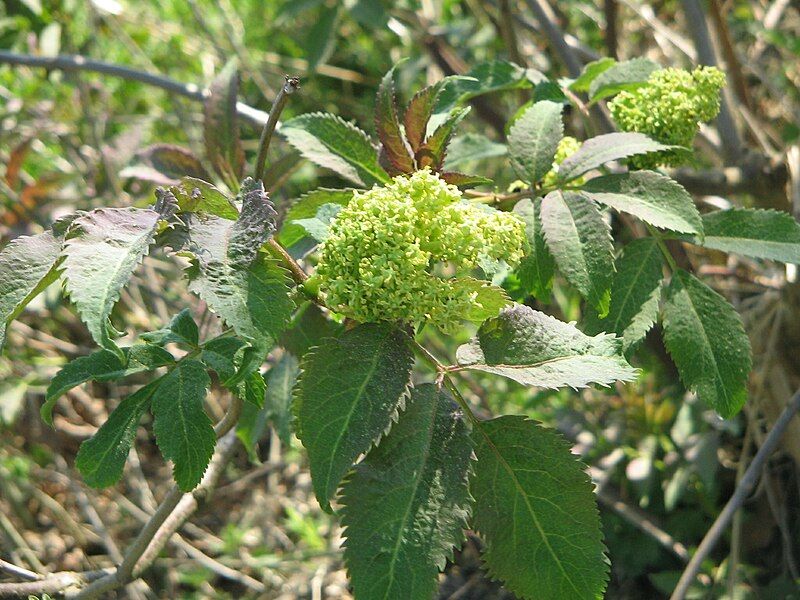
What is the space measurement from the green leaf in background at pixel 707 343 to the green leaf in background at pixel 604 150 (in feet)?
0.63

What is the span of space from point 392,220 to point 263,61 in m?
2.55

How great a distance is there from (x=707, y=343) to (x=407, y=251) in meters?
0.49

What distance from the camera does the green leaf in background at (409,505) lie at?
0.90 m

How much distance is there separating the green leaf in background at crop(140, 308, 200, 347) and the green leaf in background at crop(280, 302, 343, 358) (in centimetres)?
20

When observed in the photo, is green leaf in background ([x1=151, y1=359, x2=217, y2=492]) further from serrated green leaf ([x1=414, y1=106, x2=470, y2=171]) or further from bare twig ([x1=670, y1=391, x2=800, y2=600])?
bare twig ([x1=670, y1=391, x2=800, y2=600])

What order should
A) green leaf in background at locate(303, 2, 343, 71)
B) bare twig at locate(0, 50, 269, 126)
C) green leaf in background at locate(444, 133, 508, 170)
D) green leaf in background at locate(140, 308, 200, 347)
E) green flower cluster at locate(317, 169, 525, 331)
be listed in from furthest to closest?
green leaf in background at locate(303, 2, 343, 71)
bare twig at locate(0, 50, 269, 126)
green leaf in background at locate(444, 133, 508, 170)
green leaf in background at locate(140, 308, 200, 347)
green flower cluster at locate(317, 169, 525, 331)

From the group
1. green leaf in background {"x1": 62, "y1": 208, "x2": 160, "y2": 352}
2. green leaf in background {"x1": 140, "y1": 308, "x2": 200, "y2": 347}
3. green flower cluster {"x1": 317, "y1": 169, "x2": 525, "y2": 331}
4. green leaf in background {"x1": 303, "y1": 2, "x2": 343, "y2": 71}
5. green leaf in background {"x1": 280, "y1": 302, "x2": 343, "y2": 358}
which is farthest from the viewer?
green leaf in background {"x1": 303, "y1": 2, "x2": 343, "y2": 71}

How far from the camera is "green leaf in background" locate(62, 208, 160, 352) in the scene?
81 cm

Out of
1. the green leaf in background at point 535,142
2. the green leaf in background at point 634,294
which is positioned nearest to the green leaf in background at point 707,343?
the green leaf in background at point 634,294

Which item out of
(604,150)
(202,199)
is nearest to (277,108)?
(202,199)

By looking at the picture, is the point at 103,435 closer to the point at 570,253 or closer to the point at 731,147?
the point at 570,253

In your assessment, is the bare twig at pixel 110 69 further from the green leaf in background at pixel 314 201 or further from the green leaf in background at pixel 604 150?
the green leaf in background at pixel 604 150

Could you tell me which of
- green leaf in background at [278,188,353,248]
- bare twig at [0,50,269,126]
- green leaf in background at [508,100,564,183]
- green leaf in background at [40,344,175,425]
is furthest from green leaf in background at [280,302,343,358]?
bare twig at [0,50,269,126]

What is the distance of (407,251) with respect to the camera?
929 mm
